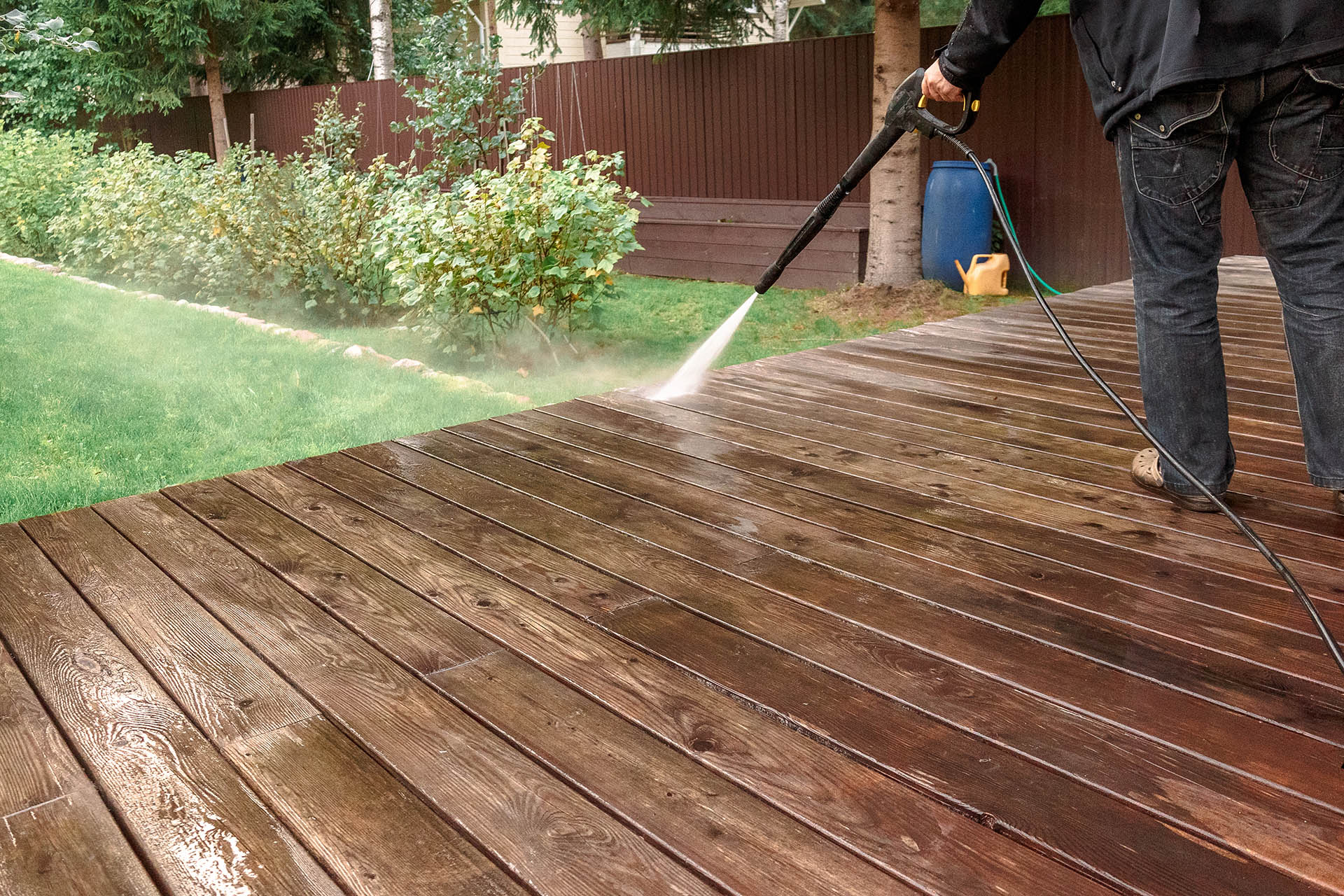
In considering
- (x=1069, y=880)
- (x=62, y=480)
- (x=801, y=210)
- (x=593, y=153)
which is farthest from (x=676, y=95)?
(x=1069, y=880)

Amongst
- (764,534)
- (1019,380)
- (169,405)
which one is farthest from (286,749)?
(169,405)

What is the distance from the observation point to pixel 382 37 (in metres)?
14.3

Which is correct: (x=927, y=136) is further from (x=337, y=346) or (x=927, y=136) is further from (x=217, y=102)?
(x=217, y=102)

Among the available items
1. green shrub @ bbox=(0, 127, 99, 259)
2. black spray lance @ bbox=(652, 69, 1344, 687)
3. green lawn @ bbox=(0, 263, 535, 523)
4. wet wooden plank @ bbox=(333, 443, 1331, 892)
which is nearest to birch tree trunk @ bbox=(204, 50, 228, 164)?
green shrub @ bbox=(0, 127, 99, 259)

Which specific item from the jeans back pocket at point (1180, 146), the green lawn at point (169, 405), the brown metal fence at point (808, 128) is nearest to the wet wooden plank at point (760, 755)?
the jeans back pocket at point (1180, 146)

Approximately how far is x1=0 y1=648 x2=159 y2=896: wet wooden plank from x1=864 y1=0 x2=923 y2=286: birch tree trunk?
6.23 m

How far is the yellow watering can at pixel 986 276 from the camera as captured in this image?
7.21 meters

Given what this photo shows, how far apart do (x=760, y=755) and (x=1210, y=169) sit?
1.37 m

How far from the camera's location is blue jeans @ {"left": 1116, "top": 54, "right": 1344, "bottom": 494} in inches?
77.0

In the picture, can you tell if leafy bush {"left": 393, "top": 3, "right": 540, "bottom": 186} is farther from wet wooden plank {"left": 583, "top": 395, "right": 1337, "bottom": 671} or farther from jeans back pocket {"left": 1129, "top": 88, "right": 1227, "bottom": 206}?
jeans back pocket {"left": 1129, "top": 88, "right": 1227, "bottom": 206}

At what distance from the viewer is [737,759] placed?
56.0 inches

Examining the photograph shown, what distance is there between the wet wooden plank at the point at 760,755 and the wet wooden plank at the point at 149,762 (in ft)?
1.53

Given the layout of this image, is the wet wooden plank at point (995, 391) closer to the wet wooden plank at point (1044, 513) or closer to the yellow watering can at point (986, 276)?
the wet wooden plank at point (1044, 513)

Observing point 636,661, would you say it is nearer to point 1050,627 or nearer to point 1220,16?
point 1050,627
